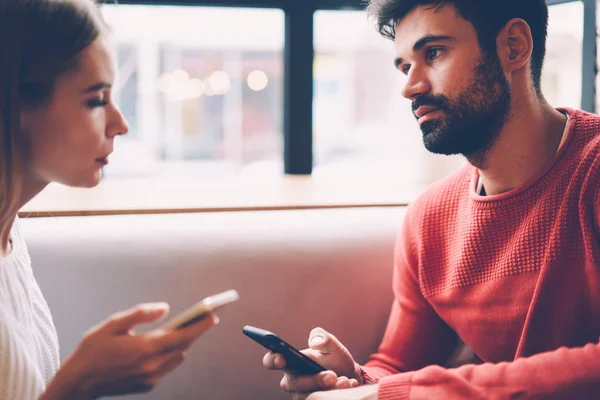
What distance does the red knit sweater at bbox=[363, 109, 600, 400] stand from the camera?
1023mm

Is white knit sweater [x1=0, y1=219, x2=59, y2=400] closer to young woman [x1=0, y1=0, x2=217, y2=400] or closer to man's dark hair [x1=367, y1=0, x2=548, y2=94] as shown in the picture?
young woman [x1=0, y1=0, x2=217, y2=400]

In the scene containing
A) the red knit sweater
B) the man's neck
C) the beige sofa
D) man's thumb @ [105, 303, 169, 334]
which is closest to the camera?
man's thumb @ [105, 303, 169, 334]

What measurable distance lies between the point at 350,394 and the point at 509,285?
391 millimetres

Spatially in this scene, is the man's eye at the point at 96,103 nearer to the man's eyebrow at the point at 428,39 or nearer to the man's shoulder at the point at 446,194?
the man's eyebrow at the point at 428,39

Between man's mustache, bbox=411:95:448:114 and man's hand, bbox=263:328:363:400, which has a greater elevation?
man's mustache, bbox=411:95:448:114

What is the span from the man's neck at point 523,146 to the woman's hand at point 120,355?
0.73 m

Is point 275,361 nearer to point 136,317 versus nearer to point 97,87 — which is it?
point 136,317

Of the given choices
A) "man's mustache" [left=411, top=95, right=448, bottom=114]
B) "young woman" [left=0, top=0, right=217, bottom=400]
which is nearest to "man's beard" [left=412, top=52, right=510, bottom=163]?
"man's mustache" [left=411, top=95, right=448, bottom=114]

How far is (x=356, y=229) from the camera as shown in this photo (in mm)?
1541

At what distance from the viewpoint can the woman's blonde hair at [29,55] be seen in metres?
0.84

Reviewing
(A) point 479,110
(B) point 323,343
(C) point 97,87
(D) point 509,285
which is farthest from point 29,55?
(D) point 509,285

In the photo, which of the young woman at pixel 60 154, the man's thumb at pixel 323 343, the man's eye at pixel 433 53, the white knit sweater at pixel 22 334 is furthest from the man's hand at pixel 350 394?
the man's eye at pixel 433 53

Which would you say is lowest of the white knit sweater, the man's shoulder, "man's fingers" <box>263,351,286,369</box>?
"man's fingers" <box>263,351,286,369</box>

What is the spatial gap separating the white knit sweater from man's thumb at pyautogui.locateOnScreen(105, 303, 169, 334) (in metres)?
0.18
